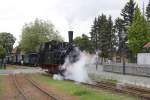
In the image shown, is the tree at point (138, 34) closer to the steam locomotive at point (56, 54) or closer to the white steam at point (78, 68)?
the steam locomotive at point (56, 54)

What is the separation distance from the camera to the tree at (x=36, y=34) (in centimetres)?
8944

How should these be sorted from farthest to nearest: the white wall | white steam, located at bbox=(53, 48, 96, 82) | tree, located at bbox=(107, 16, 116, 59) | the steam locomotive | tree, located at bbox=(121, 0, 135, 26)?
tree, located at bbox=(107, 16, 116, 59) → tree, located at bbox=(121, 0, 135, 26) → the white wall → the steam locomotive → white steam, located at bbox=(53, 48, 96, 82)

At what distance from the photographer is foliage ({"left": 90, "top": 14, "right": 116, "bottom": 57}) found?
283ft

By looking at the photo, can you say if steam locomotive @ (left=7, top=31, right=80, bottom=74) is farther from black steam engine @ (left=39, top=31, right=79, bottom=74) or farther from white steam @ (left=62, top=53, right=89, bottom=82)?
white steam @ (left=62, top=53, right=89, bottom=82)

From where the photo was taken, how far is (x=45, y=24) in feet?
313

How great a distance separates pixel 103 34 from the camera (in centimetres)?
9038

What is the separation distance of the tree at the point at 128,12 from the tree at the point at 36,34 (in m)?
17.6

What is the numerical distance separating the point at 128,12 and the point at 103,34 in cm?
867

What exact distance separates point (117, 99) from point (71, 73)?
15.1m

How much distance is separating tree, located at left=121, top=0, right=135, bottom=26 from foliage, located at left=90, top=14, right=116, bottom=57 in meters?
6.52

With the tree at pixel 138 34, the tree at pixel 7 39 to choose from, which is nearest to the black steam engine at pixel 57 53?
the tree at pixel 138 34

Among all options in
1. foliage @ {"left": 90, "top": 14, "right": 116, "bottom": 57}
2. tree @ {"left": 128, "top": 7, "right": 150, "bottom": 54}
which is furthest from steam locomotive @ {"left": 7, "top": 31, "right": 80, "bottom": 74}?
foliage @ {"left": 90, "top": 14, "right": 116, "bottom": 57}

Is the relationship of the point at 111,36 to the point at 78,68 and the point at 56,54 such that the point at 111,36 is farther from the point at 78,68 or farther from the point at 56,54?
the point at 78,68

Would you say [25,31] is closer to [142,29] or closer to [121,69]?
[142,29]
